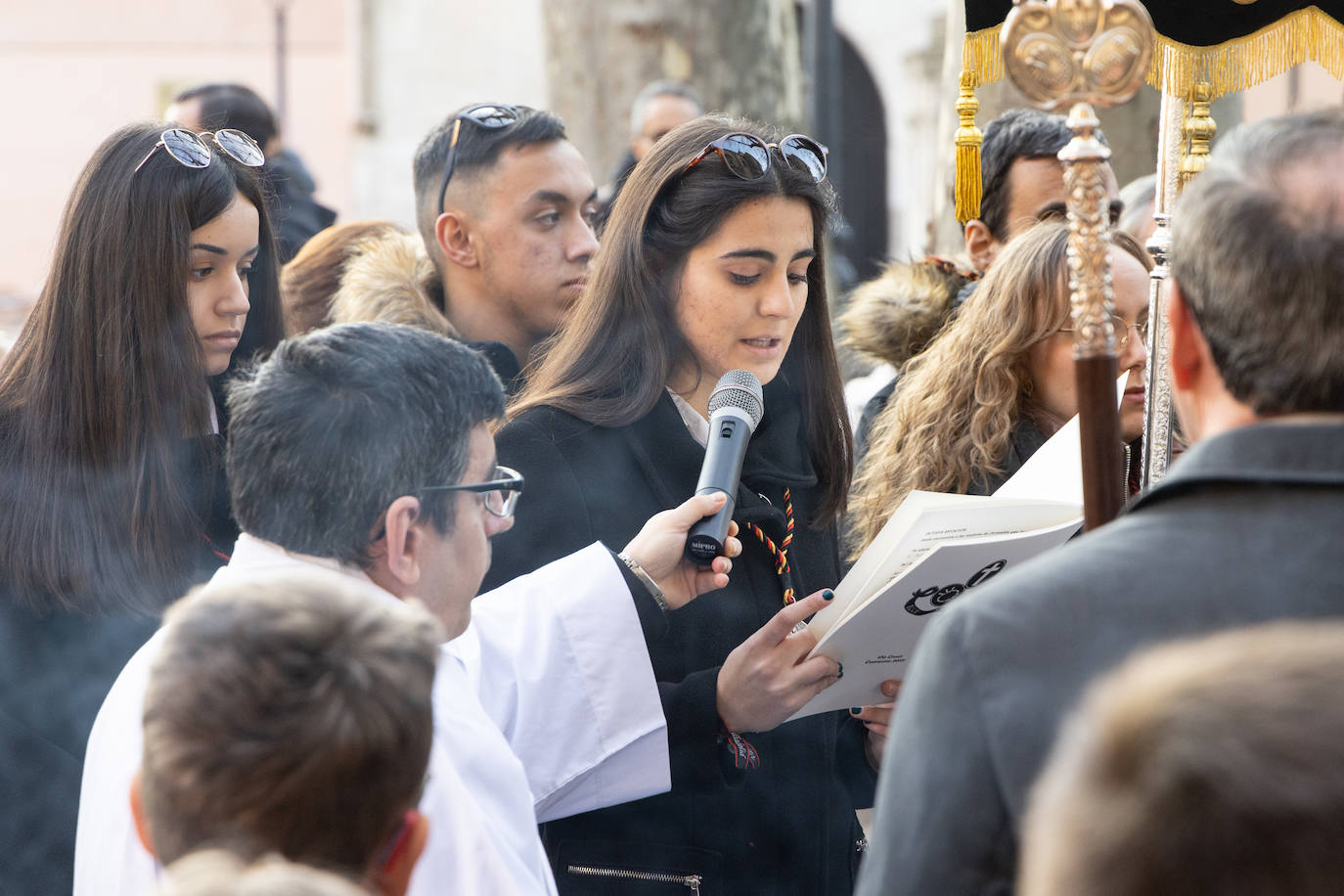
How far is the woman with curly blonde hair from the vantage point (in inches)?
129

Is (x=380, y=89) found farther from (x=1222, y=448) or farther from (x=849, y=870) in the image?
(x=1222, y=448)

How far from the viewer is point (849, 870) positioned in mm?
2744

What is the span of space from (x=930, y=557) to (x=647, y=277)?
88cm

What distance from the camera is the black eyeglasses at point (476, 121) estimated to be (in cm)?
409

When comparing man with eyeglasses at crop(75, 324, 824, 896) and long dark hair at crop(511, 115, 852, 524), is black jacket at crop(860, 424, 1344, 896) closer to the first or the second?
man with eyeglasses at crop(75, 324, 824, 896)

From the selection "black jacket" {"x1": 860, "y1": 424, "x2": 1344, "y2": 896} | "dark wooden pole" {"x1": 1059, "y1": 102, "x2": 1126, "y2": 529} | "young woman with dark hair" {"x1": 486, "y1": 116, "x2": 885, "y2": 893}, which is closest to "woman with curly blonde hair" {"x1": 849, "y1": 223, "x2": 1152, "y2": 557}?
"young woman with dark hair" {"x1": 486, "y1": 116, "x2": 885, "y2": 893}

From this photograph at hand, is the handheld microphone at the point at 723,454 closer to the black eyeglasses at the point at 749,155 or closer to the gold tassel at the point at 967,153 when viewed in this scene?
the black eyeglasses at the point at 749,155

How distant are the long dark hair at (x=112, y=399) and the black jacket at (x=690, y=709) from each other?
0.61 metres

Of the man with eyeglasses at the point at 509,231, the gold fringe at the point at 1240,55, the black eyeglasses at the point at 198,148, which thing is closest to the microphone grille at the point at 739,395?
the gold fringe at the point at 1240,55

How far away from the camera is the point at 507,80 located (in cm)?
1598

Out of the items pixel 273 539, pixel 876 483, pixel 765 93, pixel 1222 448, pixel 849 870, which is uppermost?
pixel 765 93

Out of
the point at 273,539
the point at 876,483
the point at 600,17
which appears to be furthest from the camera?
the point at 600,17

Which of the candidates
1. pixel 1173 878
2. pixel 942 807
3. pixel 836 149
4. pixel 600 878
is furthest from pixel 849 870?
pixel 836 149

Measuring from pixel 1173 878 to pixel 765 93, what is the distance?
901cm
